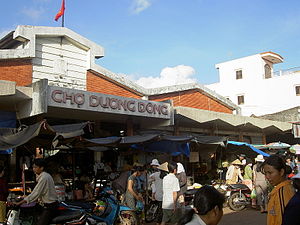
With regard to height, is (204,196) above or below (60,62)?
below

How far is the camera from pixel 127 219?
780 cm

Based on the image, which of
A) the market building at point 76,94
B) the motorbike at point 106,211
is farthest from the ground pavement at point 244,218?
the motorbike at point 106,211

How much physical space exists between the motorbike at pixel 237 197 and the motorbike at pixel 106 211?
5.03 meters

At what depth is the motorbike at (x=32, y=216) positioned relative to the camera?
19.5 feet

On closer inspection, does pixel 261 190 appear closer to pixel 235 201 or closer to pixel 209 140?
pixel 235 201

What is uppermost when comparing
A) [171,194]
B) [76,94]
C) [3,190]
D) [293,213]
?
[76,94]

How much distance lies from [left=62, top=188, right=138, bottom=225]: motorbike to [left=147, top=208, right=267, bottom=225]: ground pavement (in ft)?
9.69

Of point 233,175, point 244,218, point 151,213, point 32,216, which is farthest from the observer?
point 233,175

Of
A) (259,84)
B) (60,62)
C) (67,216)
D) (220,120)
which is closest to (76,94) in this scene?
(60,62)

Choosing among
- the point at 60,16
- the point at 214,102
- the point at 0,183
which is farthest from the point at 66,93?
the point at 214,102

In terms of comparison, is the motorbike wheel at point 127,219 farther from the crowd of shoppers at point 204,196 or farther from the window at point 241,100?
the window at point 241,100

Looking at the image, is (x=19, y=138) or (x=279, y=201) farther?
(x=19, y=138)

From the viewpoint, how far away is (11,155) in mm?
11117

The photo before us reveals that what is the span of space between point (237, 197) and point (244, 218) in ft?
5.78
